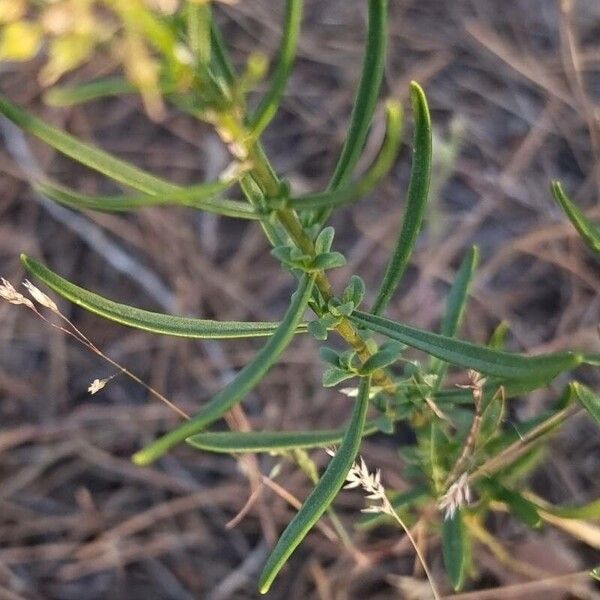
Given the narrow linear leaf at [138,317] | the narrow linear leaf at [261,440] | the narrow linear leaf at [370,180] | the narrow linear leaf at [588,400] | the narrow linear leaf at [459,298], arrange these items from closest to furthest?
1. the narrow linear leaf at [370,180]
2. the narrow linear leaf at [138,317]
3. the narrow linear leaf at [588,400]
4. the narrow linear leaf at [261,440]
5. the narrow linear leaf at [459,298]

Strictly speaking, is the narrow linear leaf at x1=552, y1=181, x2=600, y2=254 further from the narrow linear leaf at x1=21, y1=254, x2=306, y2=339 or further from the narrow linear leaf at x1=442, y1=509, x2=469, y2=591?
the narrow linear leaf at x1=442, y1=509, x2=469, y2=591

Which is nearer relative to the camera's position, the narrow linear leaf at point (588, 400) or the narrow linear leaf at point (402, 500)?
the narrow linear leaf at point (588, 400)

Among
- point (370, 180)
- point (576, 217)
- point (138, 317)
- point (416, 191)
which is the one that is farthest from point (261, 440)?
point (370, 180)

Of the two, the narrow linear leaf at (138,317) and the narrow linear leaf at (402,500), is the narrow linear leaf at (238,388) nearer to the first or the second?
the narrow linear leaf at (138,317)

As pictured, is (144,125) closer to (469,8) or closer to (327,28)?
(327,28)

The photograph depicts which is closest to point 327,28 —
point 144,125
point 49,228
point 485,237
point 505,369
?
point 144,125

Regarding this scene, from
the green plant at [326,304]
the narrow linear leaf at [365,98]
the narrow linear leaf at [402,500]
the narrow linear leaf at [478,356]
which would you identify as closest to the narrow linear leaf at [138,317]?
the green plant at [326,304]


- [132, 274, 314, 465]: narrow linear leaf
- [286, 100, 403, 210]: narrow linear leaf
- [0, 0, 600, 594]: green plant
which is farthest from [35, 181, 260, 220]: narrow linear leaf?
[132, 274, 314, 465]: narrow linear leaf

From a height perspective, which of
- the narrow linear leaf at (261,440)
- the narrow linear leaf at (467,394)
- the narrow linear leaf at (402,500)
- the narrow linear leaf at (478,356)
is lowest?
the narrow linear leaf at (402,500)

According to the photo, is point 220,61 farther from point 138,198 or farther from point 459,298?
point 459,298
